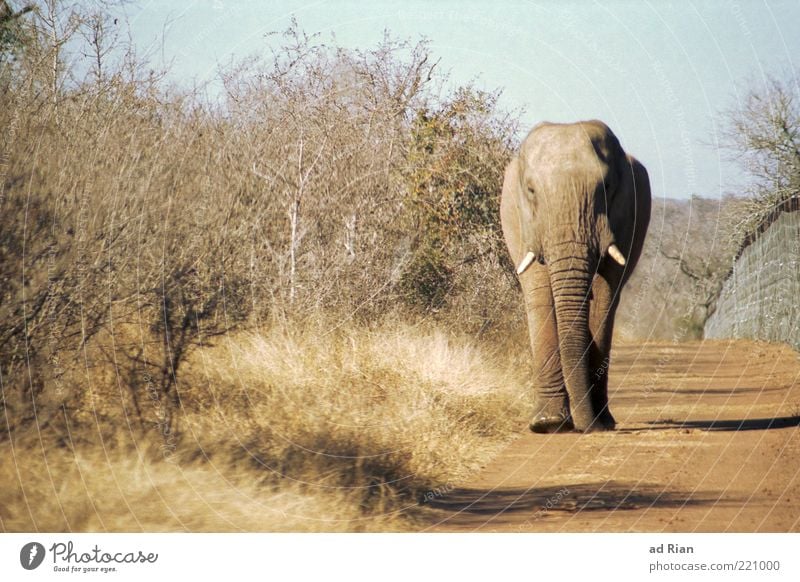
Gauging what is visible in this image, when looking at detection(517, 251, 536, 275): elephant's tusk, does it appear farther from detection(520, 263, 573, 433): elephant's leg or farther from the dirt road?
the dirt road

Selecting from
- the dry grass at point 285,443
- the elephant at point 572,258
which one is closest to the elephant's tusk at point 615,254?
the elephant at point 572,258

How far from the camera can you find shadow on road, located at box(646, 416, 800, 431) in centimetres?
1146

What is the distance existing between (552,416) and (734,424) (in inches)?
81.5

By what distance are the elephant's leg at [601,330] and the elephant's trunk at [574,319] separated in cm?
28

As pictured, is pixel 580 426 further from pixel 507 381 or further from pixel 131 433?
pixel 131 433

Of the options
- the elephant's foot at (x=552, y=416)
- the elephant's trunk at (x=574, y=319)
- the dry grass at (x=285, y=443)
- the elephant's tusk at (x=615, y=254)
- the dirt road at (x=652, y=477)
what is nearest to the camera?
the dry grass at (x=285, y=443)

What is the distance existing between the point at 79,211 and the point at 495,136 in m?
7.91

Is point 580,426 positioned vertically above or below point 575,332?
below

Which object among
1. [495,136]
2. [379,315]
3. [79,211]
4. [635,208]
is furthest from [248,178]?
[495,136]

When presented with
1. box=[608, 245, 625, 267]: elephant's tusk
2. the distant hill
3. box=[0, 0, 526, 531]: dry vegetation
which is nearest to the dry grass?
box=[0, 0, 526, 531]: dry vegetation

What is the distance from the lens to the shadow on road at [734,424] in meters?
11.5

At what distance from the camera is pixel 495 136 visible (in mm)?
15289

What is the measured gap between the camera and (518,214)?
39.3 ft

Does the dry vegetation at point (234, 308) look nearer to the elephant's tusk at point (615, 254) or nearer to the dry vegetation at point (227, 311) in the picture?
the dry vegetation at point (227, 311)
